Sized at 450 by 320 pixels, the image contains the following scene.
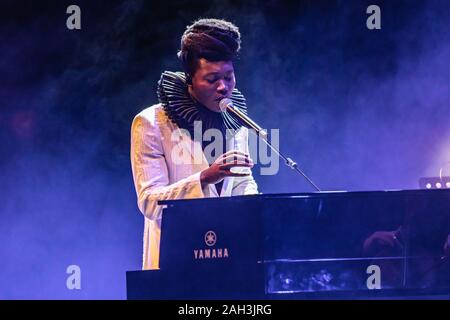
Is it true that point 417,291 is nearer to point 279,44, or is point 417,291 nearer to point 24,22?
point 279,44

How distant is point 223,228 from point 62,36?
2727 mm

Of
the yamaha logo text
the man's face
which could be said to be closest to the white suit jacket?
the man's face

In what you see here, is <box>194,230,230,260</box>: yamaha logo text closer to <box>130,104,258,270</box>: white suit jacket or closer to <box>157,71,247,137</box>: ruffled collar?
<box>130,104,258,270</box>: white suit jacket

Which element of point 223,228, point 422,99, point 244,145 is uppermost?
point 422,99

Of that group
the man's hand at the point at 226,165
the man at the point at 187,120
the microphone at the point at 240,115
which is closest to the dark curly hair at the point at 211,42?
the man at the point at 187,120

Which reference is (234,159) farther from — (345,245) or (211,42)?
(211,42)

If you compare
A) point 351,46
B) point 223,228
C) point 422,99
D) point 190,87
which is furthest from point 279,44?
point 223,228

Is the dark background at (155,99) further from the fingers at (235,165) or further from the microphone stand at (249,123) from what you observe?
the fingers at (235,165)

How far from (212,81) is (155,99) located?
174cm

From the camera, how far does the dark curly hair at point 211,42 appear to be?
3.68m

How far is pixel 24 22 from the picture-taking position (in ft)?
17.6

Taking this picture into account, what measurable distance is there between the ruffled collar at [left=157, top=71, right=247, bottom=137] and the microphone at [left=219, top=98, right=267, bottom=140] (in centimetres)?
7

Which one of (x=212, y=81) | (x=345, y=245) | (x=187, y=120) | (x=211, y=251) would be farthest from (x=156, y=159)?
(x=345, y=245)

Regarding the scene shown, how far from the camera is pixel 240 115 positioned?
138 inches
